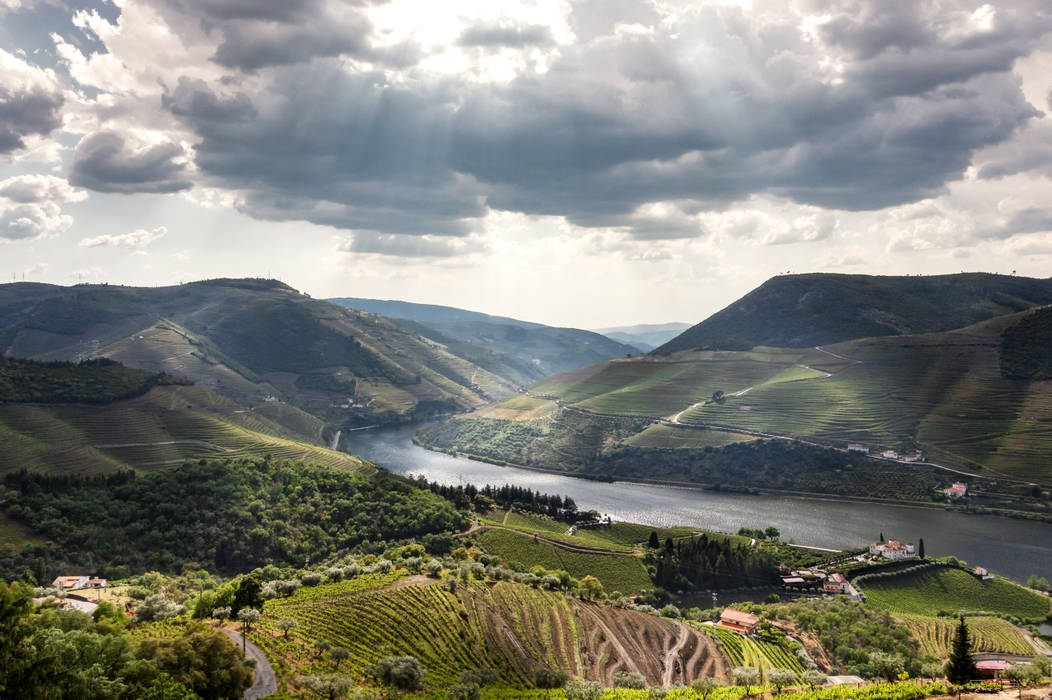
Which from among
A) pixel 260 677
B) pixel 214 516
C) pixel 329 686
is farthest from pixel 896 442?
pixel 260 677

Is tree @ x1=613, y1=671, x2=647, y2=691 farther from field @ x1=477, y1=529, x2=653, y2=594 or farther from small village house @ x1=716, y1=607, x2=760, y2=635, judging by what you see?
field @ x1=477, y1=529, x2=653, y2=594

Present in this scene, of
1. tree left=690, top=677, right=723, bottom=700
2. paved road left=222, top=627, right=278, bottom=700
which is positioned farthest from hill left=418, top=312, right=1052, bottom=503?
paved road left=222, top=627, right=278, bottom=700

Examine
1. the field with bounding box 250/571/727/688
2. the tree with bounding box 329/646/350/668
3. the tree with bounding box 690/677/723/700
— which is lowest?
the field with bounding box 250/571/727/688

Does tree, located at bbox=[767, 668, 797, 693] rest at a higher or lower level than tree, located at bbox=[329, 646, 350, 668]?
higher

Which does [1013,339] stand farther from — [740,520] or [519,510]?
[519,510]

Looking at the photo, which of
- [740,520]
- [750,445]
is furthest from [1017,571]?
[750,445]

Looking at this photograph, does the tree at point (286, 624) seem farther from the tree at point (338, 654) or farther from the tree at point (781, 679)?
the tree at point (781, 679)
